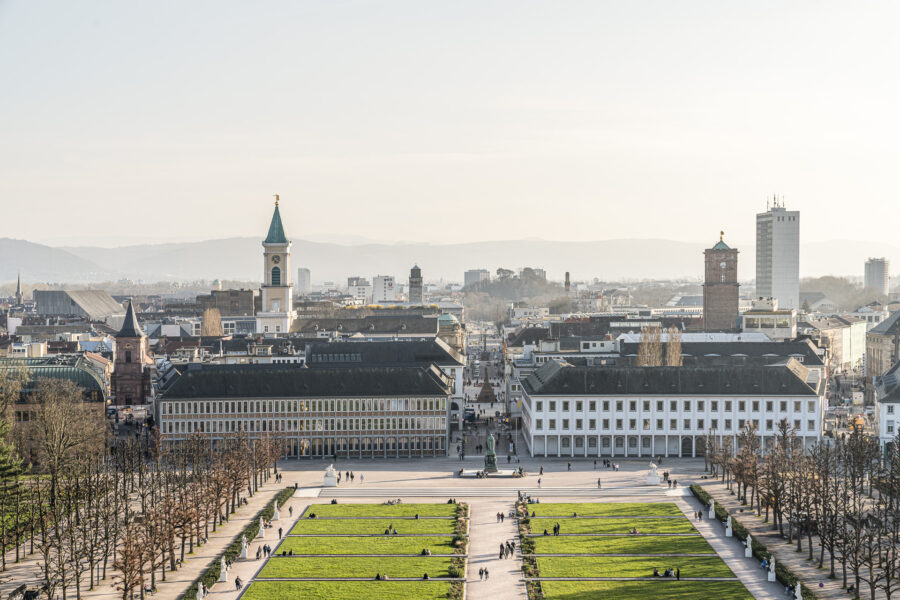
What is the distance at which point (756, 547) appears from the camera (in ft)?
267

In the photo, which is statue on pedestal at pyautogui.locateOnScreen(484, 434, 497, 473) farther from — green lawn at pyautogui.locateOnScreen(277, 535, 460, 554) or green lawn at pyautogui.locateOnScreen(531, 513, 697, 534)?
green lawn at pyautogui.locateOnScreen(277, 535, 460, 554)

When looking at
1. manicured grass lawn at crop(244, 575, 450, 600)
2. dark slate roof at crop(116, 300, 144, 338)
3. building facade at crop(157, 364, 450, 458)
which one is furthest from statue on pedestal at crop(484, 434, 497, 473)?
dark slate roof at crop(116, 300, 144, 338)

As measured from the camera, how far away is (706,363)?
14612cm

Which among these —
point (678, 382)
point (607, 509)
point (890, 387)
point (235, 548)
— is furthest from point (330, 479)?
point (890, 387)

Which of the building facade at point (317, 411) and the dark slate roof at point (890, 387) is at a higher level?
the dark slate roof at point (890, 387)

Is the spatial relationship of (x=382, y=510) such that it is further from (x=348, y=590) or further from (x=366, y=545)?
(x=348, y=590)

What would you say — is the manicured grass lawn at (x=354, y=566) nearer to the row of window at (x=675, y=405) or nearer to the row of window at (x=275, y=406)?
the row of window at (x=275, y=406)

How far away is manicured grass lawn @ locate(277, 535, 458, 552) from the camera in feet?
270

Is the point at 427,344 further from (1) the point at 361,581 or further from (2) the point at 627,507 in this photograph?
(1) the point at 361,581

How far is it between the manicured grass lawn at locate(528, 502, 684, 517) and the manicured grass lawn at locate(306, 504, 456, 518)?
24.8ft

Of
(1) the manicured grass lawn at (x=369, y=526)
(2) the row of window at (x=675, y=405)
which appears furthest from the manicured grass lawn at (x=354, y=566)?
(2) the row of window at (x=675, y=405)

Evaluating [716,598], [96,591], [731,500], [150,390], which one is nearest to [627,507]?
[731,500]

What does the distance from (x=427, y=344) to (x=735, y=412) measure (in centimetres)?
5100

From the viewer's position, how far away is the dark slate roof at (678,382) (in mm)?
123500
